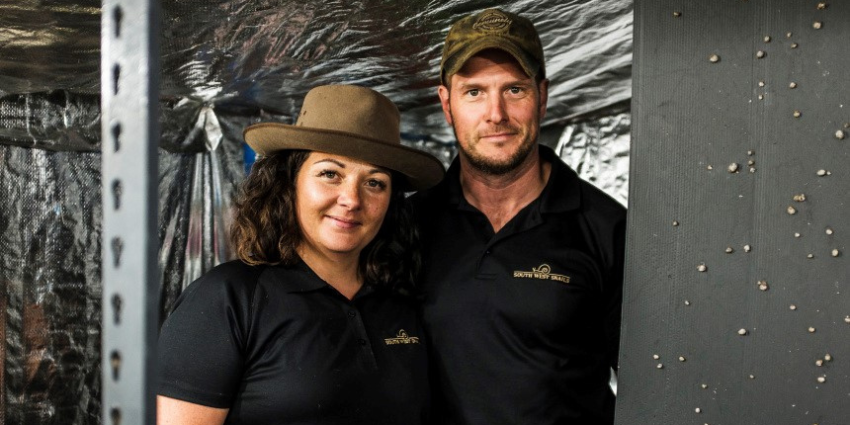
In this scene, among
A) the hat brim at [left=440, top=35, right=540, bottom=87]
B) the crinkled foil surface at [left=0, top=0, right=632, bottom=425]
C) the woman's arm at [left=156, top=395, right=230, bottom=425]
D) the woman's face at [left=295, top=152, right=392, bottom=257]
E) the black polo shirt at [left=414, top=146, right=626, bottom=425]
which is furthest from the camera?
the crinkled foil surface at [left=0, top=0, right=632, bottom=425]

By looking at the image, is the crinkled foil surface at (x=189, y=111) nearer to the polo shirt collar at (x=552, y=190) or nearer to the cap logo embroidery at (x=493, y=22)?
the cap logo embroidery at (x=493, y=22)

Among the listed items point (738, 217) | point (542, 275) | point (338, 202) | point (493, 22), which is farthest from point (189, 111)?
point (738, 217)

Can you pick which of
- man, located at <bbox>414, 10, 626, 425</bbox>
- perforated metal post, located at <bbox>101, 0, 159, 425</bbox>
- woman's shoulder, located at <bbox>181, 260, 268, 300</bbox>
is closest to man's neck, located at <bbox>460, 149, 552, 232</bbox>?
man, located at <bbox>414, 10, 626, 425</bbox>

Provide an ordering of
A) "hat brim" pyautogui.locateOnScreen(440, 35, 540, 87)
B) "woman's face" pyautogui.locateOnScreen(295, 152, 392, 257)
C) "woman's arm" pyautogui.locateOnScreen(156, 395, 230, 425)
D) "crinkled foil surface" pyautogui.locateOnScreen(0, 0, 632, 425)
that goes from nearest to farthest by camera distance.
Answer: "woman's arm" pyautogui.locateOnScreen(156, 395, 230, 425)
"woman's face" pyautogui.locateOnScreen(295, 152, 392, 257)
"hat brim" pyautogui.locateOnScreen(440, 35, 540, 87)
"crinkled foil surface" pyautogui.locateOnScreen(0, 0, 632, 425)

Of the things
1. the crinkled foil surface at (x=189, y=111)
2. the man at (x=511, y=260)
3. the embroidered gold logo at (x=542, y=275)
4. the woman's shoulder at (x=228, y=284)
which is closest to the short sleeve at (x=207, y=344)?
the woman's shoulder at (x=228, y=284)

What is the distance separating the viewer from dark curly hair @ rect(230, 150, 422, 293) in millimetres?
1716

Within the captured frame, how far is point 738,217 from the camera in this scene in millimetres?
1171

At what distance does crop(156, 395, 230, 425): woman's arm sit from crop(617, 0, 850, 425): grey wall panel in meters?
0.78

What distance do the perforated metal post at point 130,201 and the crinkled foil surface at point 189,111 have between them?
1271 mm

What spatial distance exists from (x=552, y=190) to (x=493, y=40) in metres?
0.41

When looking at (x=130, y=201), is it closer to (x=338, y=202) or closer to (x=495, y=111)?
(x=338, y=202)

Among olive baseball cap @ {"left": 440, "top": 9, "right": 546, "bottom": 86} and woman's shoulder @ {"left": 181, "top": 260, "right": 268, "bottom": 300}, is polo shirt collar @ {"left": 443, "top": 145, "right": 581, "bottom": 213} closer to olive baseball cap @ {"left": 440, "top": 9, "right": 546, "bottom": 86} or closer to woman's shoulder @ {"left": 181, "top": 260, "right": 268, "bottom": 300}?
olive baseball cap @ {"left": 440, "top": 9, "right": 546, "bottom": 86}

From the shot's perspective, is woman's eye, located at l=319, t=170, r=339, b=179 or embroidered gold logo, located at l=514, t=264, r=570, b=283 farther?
embroidered gold logo, located at l=514, t=264, r=570, b=283

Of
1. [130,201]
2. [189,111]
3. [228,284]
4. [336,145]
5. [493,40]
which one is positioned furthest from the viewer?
[189,111]
